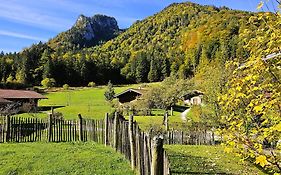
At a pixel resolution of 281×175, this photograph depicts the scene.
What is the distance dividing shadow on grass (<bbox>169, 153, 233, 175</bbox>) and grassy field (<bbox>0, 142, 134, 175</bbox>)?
1880 mm

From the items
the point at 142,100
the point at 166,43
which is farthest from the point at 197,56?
the point at 142,100

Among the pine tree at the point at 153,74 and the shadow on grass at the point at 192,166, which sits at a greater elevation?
the pine tree at the point at 153,74

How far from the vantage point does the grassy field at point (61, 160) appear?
39.1 feet

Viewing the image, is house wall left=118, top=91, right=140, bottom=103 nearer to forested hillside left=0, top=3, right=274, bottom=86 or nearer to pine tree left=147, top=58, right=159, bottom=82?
forested hillside left=0, top=3, right=274, bottom=86

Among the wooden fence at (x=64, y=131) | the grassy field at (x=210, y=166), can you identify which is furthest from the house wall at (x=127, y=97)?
the grassy field at (x=210, y=166)

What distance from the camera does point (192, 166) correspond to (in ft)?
43.9

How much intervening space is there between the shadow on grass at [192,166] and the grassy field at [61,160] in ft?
6.17

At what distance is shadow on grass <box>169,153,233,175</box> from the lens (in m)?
12.5

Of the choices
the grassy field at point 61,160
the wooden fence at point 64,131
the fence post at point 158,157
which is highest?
the fence post at point 158,157

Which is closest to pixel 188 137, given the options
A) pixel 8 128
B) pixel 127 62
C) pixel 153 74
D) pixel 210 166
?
pixel 210 166

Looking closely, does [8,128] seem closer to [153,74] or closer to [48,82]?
[48,82]

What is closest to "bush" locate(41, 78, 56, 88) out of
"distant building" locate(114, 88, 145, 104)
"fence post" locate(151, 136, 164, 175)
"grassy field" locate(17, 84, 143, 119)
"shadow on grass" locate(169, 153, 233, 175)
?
"grassy field" locate(17, 84, 143, 119)

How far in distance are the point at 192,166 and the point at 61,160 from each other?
4915 millimetres

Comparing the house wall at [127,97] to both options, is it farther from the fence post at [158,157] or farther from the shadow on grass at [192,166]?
the fence post at [158,157]
